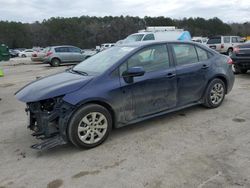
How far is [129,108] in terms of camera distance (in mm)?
4605

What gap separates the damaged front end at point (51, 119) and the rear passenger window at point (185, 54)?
234 cm

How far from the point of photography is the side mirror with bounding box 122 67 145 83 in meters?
4.45

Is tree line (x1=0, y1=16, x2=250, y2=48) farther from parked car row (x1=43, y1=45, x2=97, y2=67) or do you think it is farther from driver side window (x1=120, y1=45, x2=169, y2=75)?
driver side window (x1=120, y1=45, x2=169, y2=75)

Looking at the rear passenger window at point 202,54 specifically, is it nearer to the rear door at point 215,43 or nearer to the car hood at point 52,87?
the car hood at point 52,87

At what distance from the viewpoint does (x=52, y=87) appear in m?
4.20

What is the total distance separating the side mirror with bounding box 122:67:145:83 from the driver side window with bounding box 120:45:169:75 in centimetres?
13

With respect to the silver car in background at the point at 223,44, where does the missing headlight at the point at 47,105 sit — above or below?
below

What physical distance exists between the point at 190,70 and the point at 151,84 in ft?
3.35

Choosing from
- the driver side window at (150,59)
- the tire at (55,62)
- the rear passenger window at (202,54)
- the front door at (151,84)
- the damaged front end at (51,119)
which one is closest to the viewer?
the damaged front end at (51,119)

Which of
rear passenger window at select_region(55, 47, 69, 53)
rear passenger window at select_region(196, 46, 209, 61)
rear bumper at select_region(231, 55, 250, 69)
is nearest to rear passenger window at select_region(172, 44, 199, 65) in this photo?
rear passenger window at select_region(196, 46, 209, 61)

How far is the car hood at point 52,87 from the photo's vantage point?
160 inches

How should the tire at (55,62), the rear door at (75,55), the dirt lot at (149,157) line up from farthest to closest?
the rear door at (75,55)
the tire at (55,62)
the dirt lot at (149,157)

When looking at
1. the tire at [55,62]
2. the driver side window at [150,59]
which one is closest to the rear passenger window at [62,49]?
the tire at [55,62]

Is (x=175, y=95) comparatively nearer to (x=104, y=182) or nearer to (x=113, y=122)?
(x=113, y=122)
